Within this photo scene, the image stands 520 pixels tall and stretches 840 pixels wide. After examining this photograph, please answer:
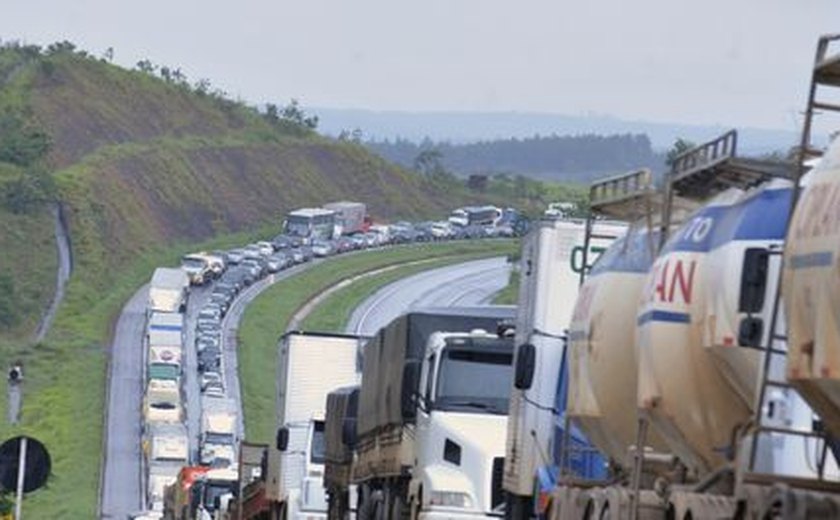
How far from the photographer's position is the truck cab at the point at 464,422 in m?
29.4

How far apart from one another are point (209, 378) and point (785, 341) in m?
104

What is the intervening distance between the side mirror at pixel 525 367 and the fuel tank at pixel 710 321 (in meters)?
7.98

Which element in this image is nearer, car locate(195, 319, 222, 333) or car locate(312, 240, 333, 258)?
car locate(195, 319, 222, 333)

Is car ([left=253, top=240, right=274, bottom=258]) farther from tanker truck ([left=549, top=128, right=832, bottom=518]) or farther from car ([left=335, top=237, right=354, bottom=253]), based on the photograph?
tanker truck ([left=549, top=128, right=832, bottom=518])

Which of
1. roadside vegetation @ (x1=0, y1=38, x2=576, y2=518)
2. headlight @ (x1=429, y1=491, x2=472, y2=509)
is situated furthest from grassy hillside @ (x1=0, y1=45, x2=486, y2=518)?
headlight @ (x1=429, y1=491, x2=472, y2=509)

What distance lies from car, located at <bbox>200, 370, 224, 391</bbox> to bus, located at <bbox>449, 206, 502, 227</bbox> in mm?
67136

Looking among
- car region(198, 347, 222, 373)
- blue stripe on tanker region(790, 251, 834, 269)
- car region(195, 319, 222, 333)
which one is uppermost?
blue stripe on tanker region(790, 251, 834, 269)

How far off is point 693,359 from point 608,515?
254 centimetres

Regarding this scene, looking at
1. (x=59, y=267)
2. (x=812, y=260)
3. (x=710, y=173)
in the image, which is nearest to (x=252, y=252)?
(x=59, y=267)

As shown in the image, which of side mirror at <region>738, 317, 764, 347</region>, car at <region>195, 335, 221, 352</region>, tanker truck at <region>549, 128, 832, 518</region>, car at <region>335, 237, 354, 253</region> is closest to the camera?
side mirror at <region>738, 317, 764, 347</region>

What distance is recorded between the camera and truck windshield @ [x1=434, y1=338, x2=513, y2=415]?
2956 cm

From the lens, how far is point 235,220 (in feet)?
615

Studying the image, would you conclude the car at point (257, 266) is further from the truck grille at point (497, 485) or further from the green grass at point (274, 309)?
the truck grille at point (497, 485)

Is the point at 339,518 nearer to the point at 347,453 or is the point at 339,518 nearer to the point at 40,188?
the point at 347,453
